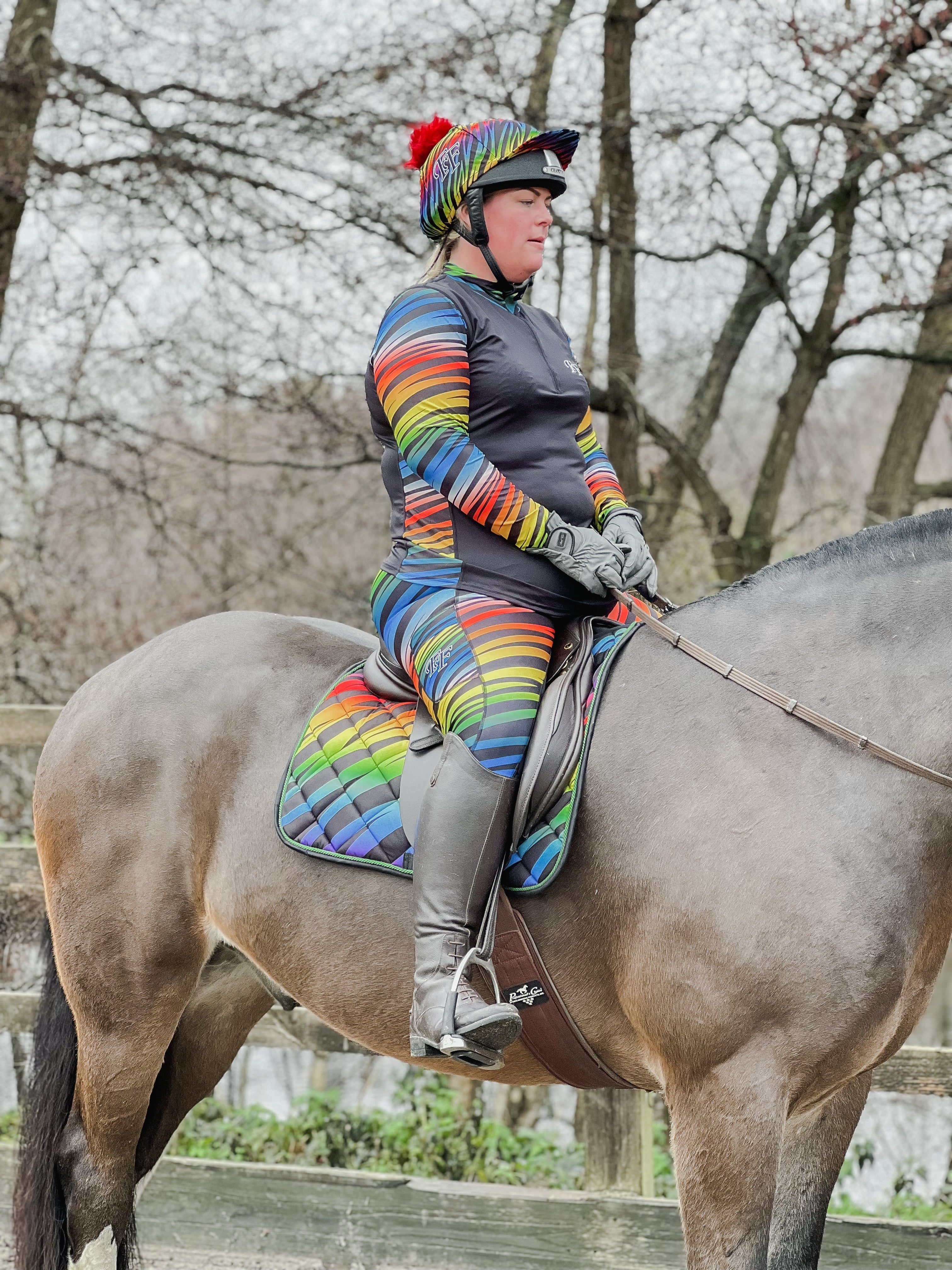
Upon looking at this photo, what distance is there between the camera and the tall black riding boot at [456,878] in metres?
2.32

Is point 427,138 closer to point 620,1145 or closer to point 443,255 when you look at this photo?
point 443,255

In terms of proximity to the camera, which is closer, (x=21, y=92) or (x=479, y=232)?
(x=479, y=232)

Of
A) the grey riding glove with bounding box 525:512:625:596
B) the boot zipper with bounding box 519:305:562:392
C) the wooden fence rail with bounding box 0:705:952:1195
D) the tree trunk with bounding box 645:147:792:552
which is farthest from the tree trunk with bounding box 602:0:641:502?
the grey riding glove with bounding box 525:512:625:596

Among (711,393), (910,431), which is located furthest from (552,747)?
(910,431)

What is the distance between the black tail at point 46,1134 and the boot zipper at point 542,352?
1.96m

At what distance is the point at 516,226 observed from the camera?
8.32ft

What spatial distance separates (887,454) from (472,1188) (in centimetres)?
483

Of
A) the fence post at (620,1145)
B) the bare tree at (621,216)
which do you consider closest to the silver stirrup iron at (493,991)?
the fence post at (620,1145)

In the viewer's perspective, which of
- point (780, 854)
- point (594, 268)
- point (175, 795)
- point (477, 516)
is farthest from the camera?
point (594, 268)

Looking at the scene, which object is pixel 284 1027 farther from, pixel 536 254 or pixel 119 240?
pixel 119 240

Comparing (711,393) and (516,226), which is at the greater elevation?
(711,393)

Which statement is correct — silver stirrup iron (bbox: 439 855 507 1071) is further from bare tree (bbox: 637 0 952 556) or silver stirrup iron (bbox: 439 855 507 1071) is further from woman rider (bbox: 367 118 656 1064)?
bare tree (bbox: 637 0 952 556)

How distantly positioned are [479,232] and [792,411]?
4.54 metres

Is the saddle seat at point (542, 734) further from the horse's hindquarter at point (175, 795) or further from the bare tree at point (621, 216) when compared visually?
the bare tree at point (621, 216)
